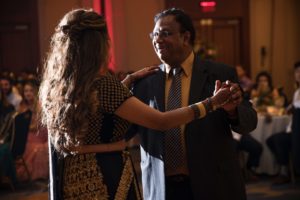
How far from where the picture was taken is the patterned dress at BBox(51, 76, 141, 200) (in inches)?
68.9

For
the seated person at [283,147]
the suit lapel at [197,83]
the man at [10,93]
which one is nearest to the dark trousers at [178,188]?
the suit lapel at [197,83]

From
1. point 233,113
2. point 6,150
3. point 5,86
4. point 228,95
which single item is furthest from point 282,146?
point 5,86

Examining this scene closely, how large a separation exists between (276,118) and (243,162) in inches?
25.4

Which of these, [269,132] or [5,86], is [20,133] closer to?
[5,86]

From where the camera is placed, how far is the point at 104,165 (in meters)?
1.82

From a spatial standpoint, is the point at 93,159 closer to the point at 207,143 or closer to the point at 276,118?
the point at 207,143

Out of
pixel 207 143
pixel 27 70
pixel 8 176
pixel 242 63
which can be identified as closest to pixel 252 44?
pixel 242 63

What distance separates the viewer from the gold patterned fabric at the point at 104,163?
5.72 feet

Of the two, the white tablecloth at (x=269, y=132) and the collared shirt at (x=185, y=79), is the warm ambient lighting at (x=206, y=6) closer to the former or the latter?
the white tablecloth at (x=269, y=132)

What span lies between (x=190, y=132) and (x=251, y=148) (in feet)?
12.2

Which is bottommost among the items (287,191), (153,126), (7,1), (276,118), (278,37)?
(287,191)

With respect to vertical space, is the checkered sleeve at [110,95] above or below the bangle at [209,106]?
above

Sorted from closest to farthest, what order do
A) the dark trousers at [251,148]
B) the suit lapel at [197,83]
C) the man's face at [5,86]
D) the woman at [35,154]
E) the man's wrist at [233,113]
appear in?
1. the man's wrist at [233,113]
2. the suit lapel at [197,83]
3. the dark trousers at [251,148]
4. the woman at [35,154]
5. the man's face at [5,86]

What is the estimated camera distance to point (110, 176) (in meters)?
1.82
